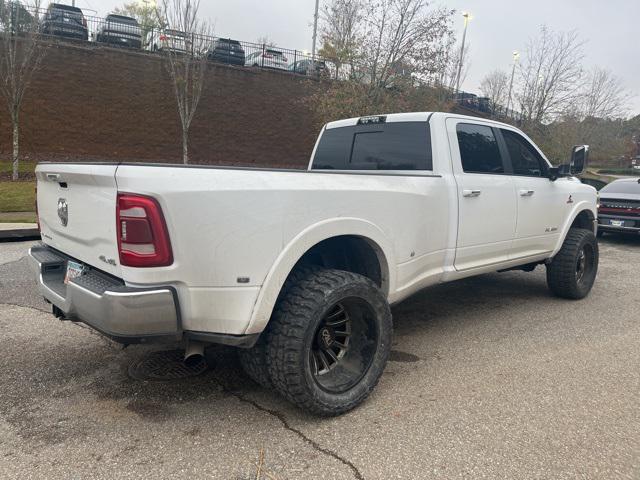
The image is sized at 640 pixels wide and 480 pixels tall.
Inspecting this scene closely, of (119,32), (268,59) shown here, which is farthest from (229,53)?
(119,32)

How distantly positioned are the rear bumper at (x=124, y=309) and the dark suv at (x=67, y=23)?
1776 centimetres

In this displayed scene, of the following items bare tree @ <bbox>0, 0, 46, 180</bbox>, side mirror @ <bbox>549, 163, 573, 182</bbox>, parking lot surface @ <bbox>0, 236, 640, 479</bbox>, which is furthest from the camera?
bare tree @ <bbox>0, 0, 46, 180</bbox>

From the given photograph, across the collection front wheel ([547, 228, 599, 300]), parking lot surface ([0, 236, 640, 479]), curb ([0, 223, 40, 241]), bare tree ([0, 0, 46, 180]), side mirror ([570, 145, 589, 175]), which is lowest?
curb ([0, 223, 40, 241])

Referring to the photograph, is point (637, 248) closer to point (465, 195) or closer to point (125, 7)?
point (465, 195)

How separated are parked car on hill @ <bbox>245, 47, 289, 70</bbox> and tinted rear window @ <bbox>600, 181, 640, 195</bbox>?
1547 centimetres

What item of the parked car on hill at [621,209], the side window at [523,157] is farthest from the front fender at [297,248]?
the parked car on hill at [621,209]

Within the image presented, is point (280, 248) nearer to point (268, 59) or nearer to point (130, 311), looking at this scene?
point (130, 311)

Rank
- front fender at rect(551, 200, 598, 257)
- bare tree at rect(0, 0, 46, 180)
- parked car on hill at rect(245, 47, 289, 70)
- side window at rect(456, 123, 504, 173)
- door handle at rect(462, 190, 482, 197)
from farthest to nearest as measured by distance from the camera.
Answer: parked car on hill at rect(245, 47, 289, 70) < bare tree at rect(0, 0, 46, 180) < front fender at rect(551, 200, 598, 257) < side window at rect(456, 123, 504, 173) < door handle at rect(462, 190, 482, 197)

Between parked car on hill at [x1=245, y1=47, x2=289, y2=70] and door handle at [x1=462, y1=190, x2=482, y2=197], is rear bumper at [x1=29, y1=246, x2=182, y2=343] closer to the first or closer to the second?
door handle at [x1=462, y1=190, x2=482, y2=197]

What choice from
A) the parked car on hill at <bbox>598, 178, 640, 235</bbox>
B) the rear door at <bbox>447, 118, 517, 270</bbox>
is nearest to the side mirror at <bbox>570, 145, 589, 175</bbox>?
the rear door at <bbox>447, 118, 517, 270</bbox>

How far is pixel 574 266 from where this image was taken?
209 inches

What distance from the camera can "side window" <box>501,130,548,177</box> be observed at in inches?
184

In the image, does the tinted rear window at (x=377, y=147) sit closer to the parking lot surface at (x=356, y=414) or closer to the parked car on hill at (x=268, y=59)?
the parking lot surface at (x=356, y=414)

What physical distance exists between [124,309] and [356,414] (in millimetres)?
1461
